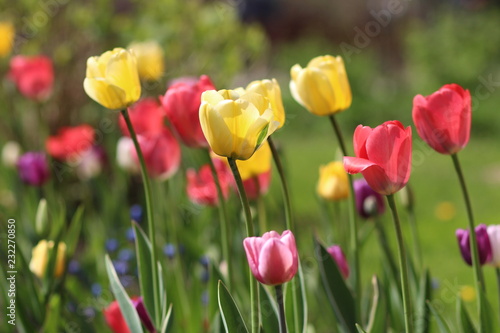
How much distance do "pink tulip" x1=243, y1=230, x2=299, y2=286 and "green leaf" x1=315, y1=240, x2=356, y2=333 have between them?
0.35m

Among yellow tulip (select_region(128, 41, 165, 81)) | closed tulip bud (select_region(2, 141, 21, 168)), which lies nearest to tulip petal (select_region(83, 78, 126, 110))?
yellow tulip (select_region(128, 41, 165, 81))

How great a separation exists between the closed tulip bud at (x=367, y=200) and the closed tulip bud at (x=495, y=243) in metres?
0.42

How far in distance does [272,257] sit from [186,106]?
0.47 metres

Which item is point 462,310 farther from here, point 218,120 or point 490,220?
point 490,220

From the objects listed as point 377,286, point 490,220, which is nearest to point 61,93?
point 490,220

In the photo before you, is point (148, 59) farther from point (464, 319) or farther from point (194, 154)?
point (464, 319)

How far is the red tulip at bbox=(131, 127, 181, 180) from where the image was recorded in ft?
6.48

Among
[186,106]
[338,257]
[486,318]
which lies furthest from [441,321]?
[186,106]

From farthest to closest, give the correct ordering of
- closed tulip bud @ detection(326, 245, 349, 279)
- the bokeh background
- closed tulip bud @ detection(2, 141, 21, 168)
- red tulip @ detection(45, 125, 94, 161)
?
1. closed tulip bud @ detection(2, 141, 21, 168)
2. red tulip @ detection(45, 125, 94, 161)
3. the bokeh background
4. closed tulip bud @ detection(326, 245, 349, 279)

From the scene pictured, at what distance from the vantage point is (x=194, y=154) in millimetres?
2352

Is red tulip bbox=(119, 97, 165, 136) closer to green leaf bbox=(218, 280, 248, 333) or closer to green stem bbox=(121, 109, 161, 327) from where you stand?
green stem bbox=(121, 109, 161, 327)

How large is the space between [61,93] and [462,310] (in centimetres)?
301

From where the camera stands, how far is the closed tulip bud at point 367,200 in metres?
1.78

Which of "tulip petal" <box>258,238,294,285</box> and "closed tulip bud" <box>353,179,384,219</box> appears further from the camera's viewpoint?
"closed tulip bud" <box>353,179,384,219</box>
